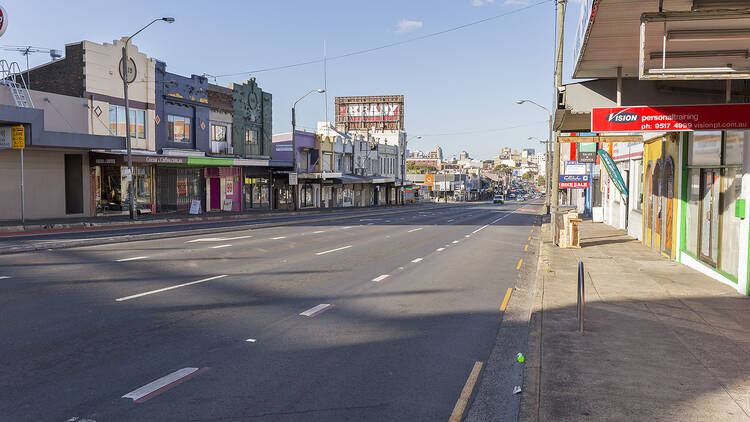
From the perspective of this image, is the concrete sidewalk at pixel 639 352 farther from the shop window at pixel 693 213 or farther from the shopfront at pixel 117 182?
the shopfront at pixel 117 182

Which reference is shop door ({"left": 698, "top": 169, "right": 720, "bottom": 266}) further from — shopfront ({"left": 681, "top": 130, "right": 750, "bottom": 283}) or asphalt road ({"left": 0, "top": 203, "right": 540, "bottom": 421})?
asphalt road ({"left": 0, "top": 203, "right": 540, "bottom": 421})

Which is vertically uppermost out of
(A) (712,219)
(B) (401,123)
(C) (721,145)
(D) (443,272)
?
(B) (401,123)

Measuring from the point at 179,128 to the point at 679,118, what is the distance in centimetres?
3739

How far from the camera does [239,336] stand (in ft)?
25.8

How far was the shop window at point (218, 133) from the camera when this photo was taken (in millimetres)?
45375

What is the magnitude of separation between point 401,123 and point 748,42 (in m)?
102

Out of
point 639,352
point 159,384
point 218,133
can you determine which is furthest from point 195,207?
point 639,352

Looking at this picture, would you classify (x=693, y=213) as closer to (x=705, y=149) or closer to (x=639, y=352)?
(x=705, y=149)

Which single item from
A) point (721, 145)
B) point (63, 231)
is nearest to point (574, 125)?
point (721, 145)

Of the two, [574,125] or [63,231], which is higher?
[574,125]

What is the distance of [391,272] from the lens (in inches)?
558

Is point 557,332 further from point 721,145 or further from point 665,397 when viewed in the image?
point 721,145

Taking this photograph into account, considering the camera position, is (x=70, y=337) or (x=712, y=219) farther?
(x=712, y=219)

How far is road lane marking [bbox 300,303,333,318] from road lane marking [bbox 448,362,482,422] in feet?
10.5
